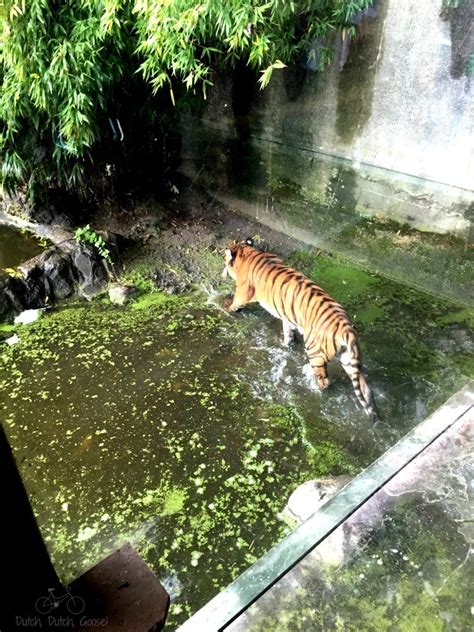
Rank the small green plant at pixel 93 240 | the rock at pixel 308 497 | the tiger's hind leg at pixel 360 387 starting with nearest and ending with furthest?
the rock at pixel 308 497
the tiger's hind leg at pixel 360 387
the small green plant at pixel 93 240

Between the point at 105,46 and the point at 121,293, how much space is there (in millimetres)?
2335

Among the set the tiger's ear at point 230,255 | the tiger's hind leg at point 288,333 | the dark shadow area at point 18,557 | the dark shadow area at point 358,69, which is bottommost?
the tiger's hind leg at point 288,333

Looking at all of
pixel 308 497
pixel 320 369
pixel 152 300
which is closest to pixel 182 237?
pixel 152 300

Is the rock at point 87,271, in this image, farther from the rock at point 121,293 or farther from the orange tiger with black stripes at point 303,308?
the orange tiger with black stripes at point 303,308

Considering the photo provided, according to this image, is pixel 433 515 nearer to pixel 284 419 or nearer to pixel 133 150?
pixel 284 419

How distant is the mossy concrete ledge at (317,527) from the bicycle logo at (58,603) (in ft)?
2.46

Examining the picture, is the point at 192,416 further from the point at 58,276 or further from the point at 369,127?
the point at 369,127

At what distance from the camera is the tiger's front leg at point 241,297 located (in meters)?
4.84

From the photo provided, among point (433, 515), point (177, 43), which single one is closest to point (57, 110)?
point (177, 43)

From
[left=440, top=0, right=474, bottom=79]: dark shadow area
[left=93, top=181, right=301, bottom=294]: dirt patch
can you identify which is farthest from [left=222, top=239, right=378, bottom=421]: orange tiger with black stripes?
[left=440, top=0, right=474, bottom=79]: dark shadow area

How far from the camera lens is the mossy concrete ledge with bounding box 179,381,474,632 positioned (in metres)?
1.83

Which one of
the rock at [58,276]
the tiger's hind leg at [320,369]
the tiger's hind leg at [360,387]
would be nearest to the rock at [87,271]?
the rock at [58,276]

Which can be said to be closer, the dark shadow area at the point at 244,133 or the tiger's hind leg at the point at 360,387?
the tiger's hind leg at the point at 360,387

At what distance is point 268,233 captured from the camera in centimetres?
668
